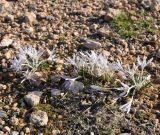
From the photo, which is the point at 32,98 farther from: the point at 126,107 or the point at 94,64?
Answer: the point at 126,107

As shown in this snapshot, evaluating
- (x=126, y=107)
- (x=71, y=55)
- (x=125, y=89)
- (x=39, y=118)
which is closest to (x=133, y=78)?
(x=125, y=89)

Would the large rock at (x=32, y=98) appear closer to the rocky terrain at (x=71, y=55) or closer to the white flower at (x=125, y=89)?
the rocky terrain at (x=71, y=55)

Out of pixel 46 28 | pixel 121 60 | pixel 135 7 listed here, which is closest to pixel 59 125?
pixel 121 60

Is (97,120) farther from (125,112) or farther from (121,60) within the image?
(121,60)

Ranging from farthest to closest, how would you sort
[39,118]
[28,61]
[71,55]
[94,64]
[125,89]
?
[71,55], [28,61], [94,64], [125,89], [39,118]

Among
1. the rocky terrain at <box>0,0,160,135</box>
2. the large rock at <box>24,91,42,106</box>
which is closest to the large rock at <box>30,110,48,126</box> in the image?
the rocky terrain at <box>0,0,160,135</box>
